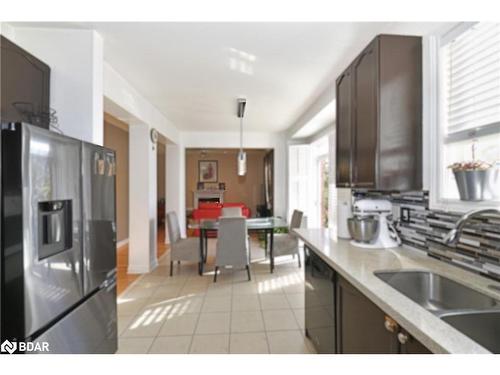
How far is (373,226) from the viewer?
1886mm

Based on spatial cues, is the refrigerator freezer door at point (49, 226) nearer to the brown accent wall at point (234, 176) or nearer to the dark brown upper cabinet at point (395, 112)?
the dark brown upper cabinet at point (395, 112)

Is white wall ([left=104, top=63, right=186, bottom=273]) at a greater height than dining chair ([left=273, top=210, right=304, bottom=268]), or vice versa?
white wall ([left=104, top=63, right=186, bottom=273])

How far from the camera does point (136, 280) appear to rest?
362 cm

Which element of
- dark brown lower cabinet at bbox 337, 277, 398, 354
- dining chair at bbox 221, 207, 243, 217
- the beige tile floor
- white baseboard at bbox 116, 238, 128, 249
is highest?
dining chair at bbox 221, 207, 243, 217

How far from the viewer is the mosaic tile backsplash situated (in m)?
1.26

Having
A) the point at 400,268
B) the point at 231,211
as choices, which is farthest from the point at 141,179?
the point at 400,268

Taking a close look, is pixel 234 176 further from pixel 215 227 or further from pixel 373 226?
pixel 373 226

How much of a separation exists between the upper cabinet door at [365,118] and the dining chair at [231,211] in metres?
2.16

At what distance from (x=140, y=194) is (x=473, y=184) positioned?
361cm

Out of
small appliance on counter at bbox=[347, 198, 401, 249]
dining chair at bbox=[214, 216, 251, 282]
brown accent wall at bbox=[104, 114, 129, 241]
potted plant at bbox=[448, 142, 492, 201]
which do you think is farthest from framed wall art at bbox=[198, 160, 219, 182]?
potted plant at bbox=[448, 142, 492, 201]

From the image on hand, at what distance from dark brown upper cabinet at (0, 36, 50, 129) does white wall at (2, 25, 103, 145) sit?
8cm

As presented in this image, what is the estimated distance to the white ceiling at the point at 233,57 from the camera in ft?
6.75

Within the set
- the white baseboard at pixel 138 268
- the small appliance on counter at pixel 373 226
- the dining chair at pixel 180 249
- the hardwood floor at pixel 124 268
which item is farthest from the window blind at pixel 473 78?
the white baseboard at pixel 138 268

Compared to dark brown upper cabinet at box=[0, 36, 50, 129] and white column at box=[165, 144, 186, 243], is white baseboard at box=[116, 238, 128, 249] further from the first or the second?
dark brown upper cabinet at box=[0, 36, 50, 129]
